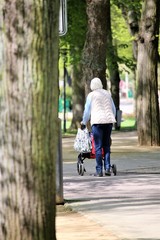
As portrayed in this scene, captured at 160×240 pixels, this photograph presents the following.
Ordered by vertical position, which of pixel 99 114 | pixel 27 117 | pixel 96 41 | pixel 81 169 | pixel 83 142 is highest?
pixel 96 41

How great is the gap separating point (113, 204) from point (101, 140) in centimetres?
527

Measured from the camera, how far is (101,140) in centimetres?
2017

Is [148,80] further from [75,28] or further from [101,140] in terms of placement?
[75,28]

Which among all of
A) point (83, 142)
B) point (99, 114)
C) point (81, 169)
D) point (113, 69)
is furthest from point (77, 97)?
point (99, 114)

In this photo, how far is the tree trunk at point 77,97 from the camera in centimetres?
5353

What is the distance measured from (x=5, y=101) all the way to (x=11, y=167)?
493 millimetres

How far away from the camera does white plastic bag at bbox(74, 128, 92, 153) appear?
66.5 feet

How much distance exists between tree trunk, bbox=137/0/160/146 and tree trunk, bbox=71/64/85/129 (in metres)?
20.6

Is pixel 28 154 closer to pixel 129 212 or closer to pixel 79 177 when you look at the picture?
pixel 129 212

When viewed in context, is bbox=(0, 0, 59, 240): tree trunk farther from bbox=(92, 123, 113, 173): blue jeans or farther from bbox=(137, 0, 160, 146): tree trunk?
bbox=(137, 0, 160, 146): tree trunk

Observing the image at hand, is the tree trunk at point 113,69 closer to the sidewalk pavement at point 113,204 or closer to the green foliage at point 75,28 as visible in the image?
the green foliage at point 75,28

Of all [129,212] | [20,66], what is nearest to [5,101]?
[20,66]

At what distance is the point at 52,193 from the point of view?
28.5ft

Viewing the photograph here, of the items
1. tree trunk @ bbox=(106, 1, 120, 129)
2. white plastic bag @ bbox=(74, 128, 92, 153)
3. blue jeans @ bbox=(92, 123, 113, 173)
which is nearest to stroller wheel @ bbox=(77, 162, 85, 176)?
white plastic bag @ bbox=(74, 128, 92, 153)
